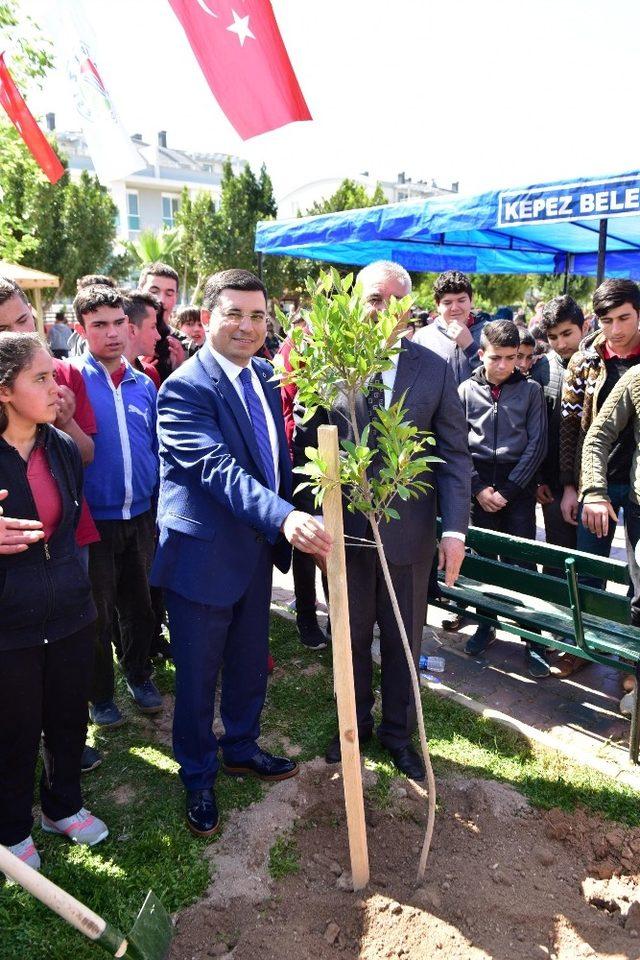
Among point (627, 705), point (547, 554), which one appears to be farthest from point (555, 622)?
point (627, 705)

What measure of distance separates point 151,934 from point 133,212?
5012 centimetres

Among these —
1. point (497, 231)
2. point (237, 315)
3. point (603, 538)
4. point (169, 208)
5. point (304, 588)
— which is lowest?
point (304, 588)

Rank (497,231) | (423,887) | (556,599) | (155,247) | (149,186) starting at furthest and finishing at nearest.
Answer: (149,186), (155,247), (497,231), (556,599), (423,887)

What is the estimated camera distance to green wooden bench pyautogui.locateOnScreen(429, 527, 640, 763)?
3262mm

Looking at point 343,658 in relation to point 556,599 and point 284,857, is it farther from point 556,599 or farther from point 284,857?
point 556,599

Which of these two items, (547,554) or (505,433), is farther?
(505,433)

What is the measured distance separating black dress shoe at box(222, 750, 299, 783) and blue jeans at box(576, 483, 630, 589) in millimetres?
1927

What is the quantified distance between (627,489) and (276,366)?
2449 mm

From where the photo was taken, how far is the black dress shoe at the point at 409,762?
3236 mm

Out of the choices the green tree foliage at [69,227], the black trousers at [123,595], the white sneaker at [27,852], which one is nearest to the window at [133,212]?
the green tree foliage at [69,227]

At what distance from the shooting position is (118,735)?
363 centimetres

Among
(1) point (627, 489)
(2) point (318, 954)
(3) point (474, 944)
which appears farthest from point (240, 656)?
(1) point (627, 489)

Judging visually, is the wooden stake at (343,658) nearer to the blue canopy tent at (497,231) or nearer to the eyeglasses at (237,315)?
the eyeglasses at (237,315)

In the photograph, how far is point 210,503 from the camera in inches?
111
